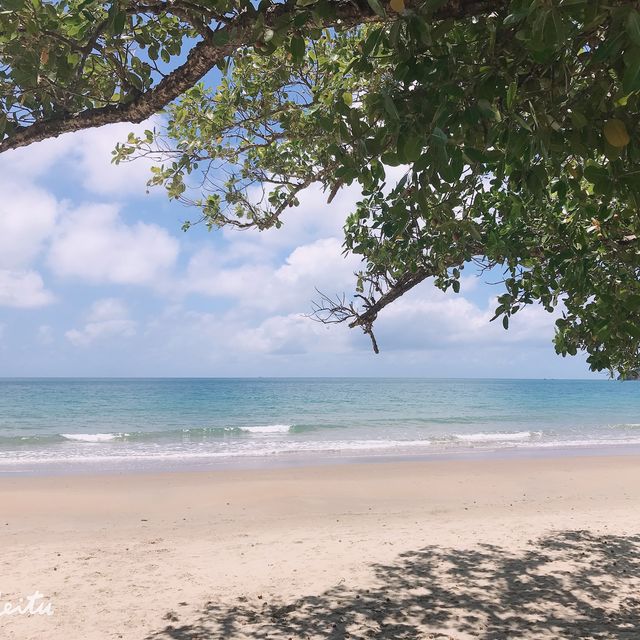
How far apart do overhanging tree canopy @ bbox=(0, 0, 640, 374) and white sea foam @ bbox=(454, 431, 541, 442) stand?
18612 mm

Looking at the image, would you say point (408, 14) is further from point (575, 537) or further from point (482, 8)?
point (575, 537)

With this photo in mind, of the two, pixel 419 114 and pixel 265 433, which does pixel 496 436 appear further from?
pixel 419 114

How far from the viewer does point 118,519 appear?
32.9 ft

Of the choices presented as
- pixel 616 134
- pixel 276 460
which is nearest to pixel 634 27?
pixel 616 134

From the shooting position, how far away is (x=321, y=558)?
7.25 metres

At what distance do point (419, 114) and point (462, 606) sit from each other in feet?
15.4

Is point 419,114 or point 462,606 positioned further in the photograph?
point 462,606

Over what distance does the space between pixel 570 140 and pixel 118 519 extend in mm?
9555

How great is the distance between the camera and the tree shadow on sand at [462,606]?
16.3 ft

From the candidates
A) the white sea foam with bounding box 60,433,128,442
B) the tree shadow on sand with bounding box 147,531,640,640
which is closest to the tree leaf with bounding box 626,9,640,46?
the tree shadow on sand with bounding box 147,531,640,640

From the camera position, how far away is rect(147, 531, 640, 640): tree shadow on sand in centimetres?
495

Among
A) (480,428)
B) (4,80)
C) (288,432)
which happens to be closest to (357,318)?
(4,80)

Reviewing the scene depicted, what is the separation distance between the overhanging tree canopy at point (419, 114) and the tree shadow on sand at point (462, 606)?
2.25 m

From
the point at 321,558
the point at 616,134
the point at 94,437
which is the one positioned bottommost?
the point at 94,437
